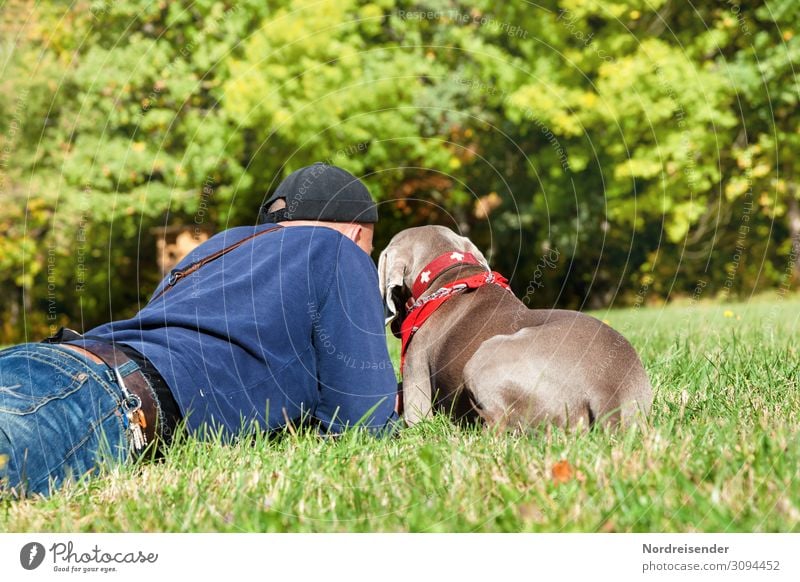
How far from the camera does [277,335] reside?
151 inches

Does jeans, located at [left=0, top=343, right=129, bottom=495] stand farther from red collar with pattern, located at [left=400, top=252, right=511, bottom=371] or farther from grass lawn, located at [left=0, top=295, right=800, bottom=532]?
red collar with pattern, located at [left=400, top=252, right=511, bottom=371]

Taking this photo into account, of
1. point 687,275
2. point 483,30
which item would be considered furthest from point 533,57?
point 687,275

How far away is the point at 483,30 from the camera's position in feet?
34.6

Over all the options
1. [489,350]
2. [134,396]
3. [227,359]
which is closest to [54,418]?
[134,396]

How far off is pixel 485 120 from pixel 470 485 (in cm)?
768

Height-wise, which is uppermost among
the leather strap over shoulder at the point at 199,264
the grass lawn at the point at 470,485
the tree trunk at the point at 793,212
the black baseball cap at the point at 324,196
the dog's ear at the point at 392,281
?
the black baseball cap at the point at 324,196

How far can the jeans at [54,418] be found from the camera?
322 cm

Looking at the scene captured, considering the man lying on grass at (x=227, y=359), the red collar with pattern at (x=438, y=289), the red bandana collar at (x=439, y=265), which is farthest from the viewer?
the red bandana collar at (x=439, y=265)

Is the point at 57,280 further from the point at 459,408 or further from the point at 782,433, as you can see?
the point at 782,433

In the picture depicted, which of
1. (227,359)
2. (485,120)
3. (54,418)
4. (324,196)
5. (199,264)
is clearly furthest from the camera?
(485,120)

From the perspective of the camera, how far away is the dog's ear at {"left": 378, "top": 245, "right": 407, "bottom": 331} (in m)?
5.24

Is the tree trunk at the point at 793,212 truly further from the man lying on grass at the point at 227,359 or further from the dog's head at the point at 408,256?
the man lying on grass at the point at 227,359

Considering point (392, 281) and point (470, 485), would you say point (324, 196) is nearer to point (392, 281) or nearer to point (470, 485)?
point (392, 281)

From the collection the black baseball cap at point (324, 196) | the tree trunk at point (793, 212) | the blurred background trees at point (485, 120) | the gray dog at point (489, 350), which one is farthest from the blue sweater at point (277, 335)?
the tree trunk at point (793, 212)
